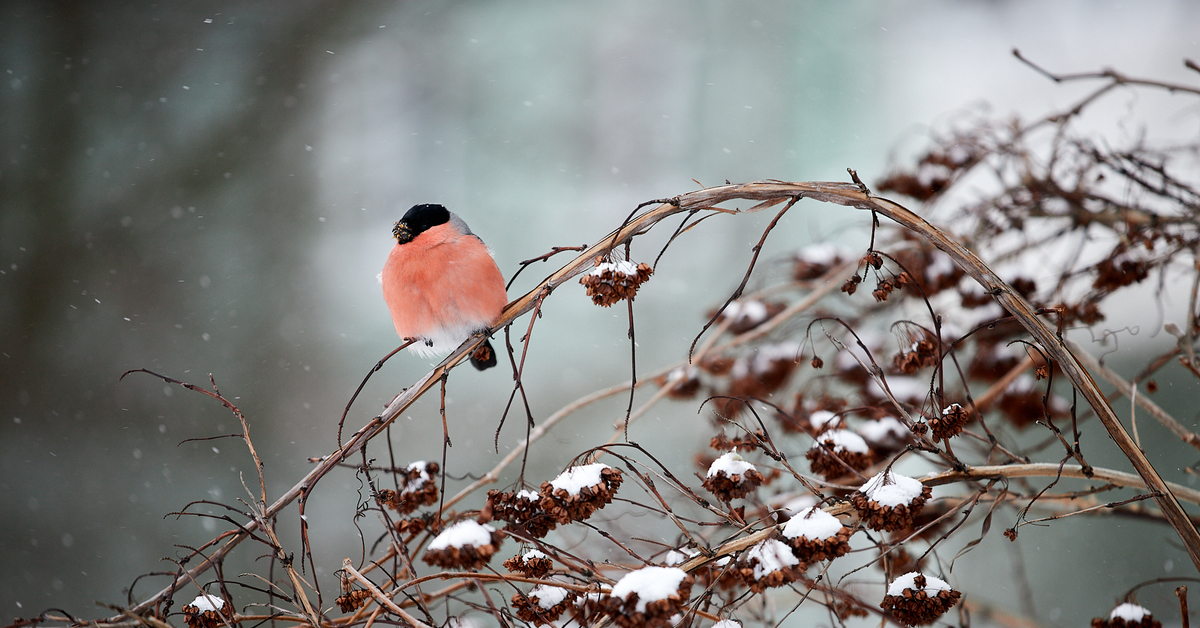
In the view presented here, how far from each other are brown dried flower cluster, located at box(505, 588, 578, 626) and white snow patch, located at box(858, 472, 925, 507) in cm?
23

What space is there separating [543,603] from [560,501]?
11cm

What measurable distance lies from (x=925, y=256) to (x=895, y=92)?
1.59 meters

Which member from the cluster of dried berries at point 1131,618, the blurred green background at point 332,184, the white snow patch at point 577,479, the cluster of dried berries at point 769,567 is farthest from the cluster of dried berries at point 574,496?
the blurred green background at point 332,184

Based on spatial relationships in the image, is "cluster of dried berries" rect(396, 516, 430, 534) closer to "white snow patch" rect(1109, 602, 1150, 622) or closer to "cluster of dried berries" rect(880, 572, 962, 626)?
"cluster of dried berries" rect(880, 572, 962, 626)

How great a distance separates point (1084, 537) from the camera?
7.22 feet

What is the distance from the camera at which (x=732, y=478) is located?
0.50 meters

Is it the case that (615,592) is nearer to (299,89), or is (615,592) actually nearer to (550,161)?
(550,161)

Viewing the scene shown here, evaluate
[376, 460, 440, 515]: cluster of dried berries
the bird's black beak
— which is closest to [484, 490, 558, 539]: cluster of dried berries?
[376, 460, 440, 515]: cluster of dried berries

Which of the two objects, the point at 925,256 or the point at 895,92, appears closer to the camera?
the point at 925,256

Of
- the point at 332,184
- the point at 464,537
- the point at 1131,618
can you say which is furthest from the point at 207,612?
the point at 332,184

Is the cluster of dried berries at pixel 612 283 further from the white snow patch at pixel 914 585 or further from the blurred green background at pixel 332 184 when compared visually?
the blurred green background at pixel 332 184

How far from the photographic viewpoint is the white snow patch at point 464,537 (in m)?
0.47

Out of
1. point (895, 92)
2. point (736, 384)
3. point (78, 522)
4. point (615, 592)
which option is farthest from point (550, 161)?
point (615, 592)

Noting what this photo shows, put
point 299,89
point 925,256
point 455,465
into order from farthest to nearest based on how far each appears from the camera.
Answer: point 455,465 → point 299,89 → point 925,256
